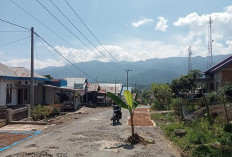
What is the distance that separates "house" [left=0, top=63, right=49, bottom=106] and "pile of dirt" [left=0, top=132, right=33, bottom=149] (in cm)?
842

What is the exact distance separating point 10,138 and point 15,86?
1244 cm

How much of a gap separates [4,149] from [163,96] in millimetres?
26250

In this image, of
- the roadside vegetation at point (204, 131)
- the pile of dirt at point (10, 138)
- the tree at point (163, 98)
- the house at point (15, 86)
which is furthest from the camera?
the tree at point (163, 98)

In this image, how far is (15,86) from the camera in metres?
22.5

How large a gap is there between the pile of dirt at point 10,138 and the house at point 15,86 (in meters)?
8.42

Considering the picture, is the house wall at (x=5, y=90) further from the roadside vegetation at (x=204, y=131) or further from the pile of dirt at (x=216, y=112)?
the pile of dirt at (x=216, y=112)

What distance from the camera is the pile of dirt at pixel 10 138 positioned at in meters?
10.1

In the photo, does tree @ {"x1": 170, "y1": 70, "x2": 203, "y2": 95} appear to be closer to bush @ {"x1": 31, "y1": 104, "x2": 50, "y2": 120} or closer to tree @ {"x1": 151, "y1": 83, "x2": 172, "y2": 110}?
tree @ {"x1": 151, "y1": 83, "x2": 172, "y2": 110}

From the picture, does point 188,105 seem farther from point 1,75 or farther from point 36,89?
point 36,89

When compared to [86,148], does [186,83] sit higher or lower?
higher

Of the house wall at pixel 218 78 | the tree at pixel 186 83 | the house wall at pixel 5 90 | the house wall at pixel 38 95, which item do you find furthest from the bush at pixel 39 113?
the tree at pixel 186 83

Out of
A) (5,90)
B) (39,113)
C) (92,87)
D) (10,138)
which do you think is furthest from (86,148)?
(92,87)

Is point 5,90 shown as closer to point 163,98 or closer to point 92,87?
point 163,98

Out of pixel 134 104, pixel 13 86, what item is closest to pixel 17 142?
pixel 134 104
